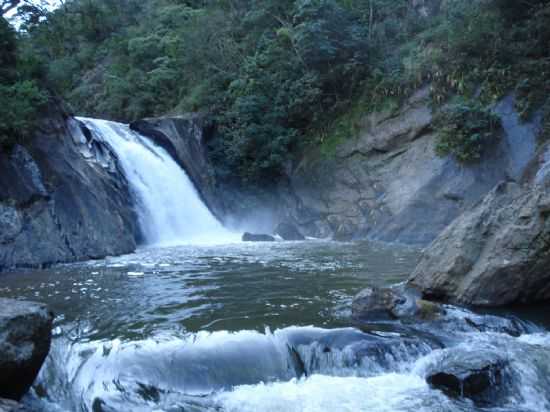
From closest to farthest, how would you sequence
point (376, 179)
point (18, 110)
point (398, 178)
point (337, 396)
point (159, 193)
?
point (337, 396) → point (18, 110) → point (398, 178) → point (376, 179) → point (159, 193)

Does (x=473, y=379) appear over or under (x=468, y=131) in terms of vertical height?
under

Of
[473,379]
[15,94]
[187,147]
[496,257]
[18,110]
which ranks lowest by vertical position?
[473,379]

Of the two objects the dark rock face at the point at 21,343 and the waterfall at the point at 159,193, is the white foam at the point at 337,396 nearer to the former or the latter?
the dark rock face at the point at 21,343

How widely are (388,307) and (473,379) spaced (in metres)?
2.09

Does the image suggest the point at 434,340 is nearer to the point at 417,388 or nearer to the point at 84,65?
the point at 417,388

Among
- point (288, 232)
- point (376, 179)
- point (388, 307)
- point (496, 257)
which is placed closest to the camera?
point (388, 307)

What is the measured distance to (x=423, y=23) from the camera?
22.0 m

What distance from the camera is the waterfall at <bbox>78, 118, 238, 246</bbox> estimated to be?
1892cm

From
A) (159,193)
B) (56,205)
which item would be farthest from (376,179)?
(56,205)

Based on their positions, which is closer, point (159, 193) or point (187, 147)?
point (159, 193)

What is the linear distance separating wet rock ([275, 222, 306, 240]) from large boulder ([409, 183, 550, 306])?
35.8ft

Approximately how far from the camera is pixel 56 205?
14.0 meters

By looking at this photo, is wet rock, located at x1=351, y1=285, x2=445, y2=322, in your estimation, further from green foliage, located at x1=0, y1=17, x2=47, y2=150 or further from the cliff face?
green foliage, located at x1=0, y1=17, x2=47, y2=150

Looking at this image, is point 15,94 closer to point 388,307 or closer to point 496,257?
point 388,307
